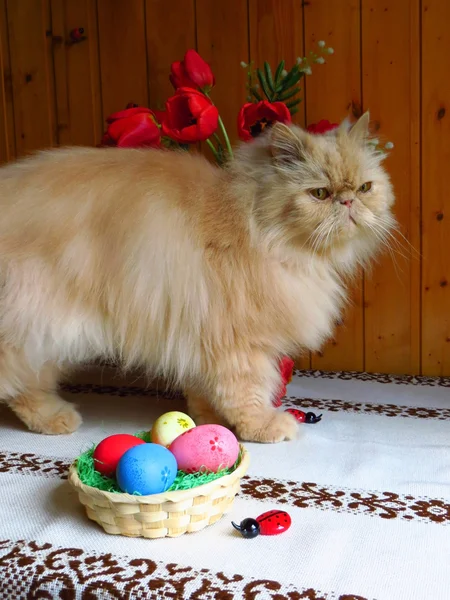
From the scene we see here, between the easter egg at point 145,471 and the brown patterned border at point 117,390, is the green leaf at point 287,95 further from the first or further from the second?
the easter egg at point 145,471

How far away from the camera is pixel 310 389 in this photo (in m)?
1.83

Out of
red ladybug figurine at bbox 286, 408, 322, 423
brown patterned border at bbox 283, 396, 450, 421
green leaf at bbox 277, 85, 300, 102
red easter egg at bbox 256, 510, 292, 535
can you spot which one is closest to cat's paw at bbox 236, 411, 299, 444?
red ladybug figurine at bbox 286, 408, 322, 423

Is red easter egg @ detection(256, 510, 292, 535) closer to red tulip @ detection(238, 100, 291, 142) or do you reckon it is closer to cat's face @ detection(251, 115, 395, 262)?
cat's face @ detection(251, 115, 395, 262)

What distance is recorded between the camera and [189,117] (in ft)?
5.16

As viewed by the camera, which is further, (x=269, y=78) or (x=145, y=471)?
(x=269, y=78)

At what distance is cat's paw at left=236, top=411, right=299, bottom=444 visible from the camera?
4.51ft

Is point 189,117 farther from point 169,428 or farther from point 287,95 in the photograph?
point 169,428

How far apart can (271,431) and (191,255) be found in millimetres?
456

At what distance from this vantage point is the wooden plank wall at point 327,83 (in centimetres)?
182

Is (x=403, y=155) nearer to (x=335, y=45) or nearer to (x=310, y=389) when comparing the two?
(x=335, y=45)

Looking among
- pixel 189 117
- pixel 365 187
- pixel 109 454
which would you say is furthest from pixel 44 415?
pixel 365 187

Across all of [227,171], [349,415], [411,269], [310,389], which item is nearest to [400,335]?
[411,269]

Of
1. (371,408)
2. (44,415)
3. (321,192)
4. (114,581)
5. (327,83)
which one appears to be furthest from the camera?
(327,83)

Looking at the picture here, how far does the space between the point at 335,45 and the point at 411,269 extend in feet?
2.51
